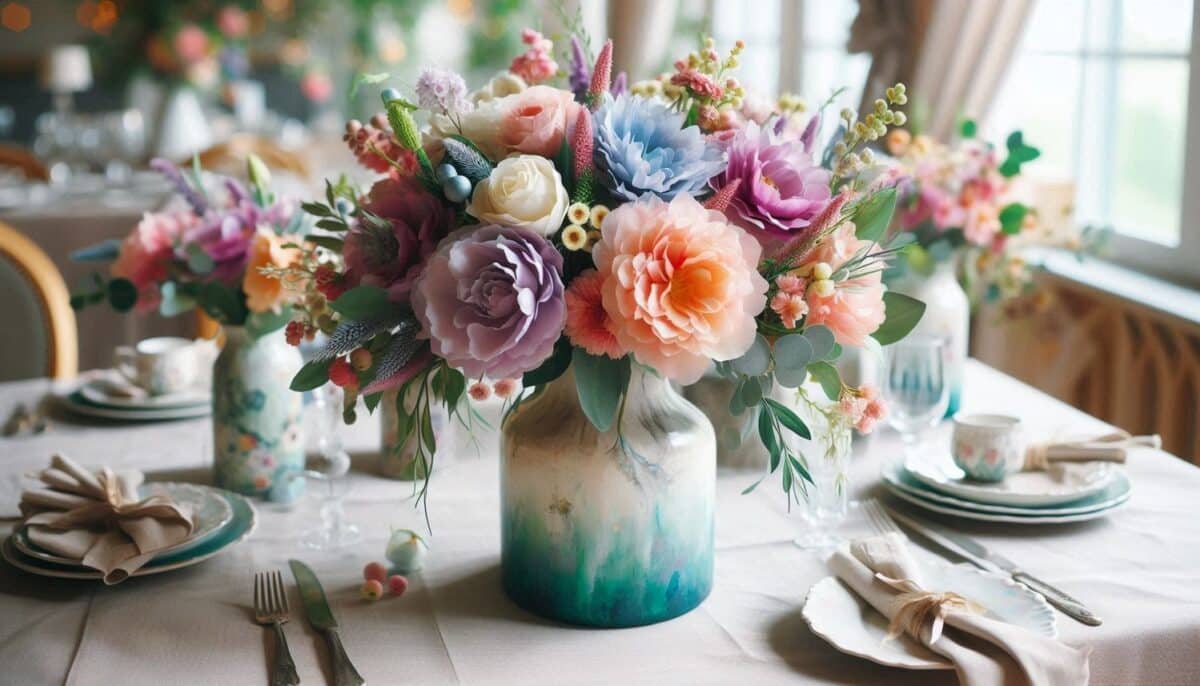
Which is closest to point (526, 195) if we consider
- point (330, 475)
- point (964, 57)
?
point (330, 475)

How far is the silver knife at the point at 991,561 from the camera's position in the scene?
1.05 m

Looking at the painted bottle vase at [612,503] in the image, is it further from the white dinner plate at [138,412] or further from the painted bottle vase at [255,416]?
the white dinner plate at [138,412]

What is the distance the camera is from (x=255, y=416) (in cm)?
137

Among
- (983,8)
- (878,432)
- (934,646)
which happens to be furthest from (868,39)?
(934,646)

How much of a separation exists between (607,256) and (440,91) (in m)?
0.20

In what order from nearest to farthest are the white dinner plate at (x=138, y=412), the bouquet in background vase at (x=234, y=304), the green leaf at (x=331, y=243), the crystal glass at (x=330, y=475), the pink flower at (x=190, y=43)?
the green leaf at (x=331, y=243)
the crystal glass at (x=330, y=475)
the bouquet in background vase at (x=234, y=304)
the white dinner plate at (x=138, y=412)
the pink flower at (x=190, y=43)

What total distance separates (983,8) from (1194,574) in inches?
64.0

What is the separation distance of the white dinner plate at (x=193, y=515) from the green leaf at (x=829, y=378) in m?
0.60

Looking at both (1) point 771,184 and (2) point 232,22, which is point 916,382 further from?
(2) point 232,22

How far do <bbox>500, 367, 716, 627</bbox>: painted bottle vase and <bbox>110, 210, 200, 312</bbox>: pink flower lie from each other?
1.78ft

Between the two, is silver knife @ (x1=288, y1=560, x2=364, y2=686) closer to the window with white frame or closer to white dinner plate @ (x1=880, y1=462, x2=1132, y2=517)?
white dinner plate @ (x1=880, y1=462, x2=1132, y2=517)

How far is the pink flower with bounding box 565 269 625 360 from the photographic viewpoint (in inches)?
36.6

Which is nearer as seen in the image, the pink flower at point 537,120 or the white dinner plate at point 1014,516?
the pink flower at point 537,120

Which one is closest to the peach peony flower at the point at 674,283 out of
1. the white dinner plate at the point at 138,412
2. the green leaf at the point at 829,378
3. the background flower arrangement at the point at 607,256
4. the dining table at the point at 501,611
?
the background flower arrangement at the point at 607,256
